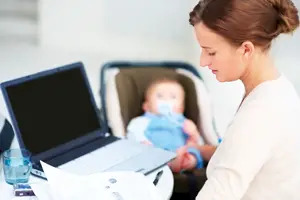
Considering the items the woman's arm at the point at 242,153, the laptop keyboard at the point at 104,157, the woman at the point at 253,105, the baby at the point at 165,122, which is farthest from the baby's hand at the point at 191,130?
the woman's arm at the point at 242,153

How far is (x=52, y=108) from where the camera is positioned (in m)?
1.73

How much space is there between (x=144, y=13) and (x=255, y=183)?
2322 millimetres

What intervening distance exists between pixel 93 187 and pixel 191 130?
1.10m

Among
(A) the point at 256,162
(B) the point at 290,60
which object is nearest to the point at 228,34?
(A) the point at 256,162

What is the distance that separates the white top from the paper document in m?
0.21

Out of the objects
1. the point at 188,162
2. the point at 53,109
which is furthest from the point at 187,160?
the point at 53,109

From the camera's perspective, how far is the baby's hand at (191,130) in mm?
2469

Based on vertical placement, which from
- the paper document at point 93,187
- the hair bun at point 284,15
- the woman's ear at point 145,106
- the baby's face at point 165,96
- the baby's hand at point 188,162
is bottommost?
the baby's hand at point 188,162

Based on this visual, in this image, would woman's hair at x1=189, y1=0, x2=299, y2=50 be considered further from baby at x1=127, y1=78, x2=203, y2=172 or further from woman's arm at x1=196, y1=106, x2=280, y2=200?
baby at x1=127, y1=78, x2=203, y2=172

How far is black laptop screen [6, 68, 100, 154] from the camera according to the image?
5.35 feet

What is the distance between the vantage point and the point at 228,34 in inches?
51.6

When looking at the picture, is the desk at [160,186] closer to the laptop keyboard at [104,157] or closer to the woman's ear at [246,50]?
the laptop keyboard at [104,157]

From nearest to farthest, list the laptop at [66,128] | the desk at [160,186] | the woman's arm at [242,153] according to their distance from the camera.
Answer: the woman's arm at [242,153]
the desk at [160,186]
the laptop at [66,128]

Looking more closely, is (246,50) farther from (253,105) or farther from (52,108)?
(52,108)
